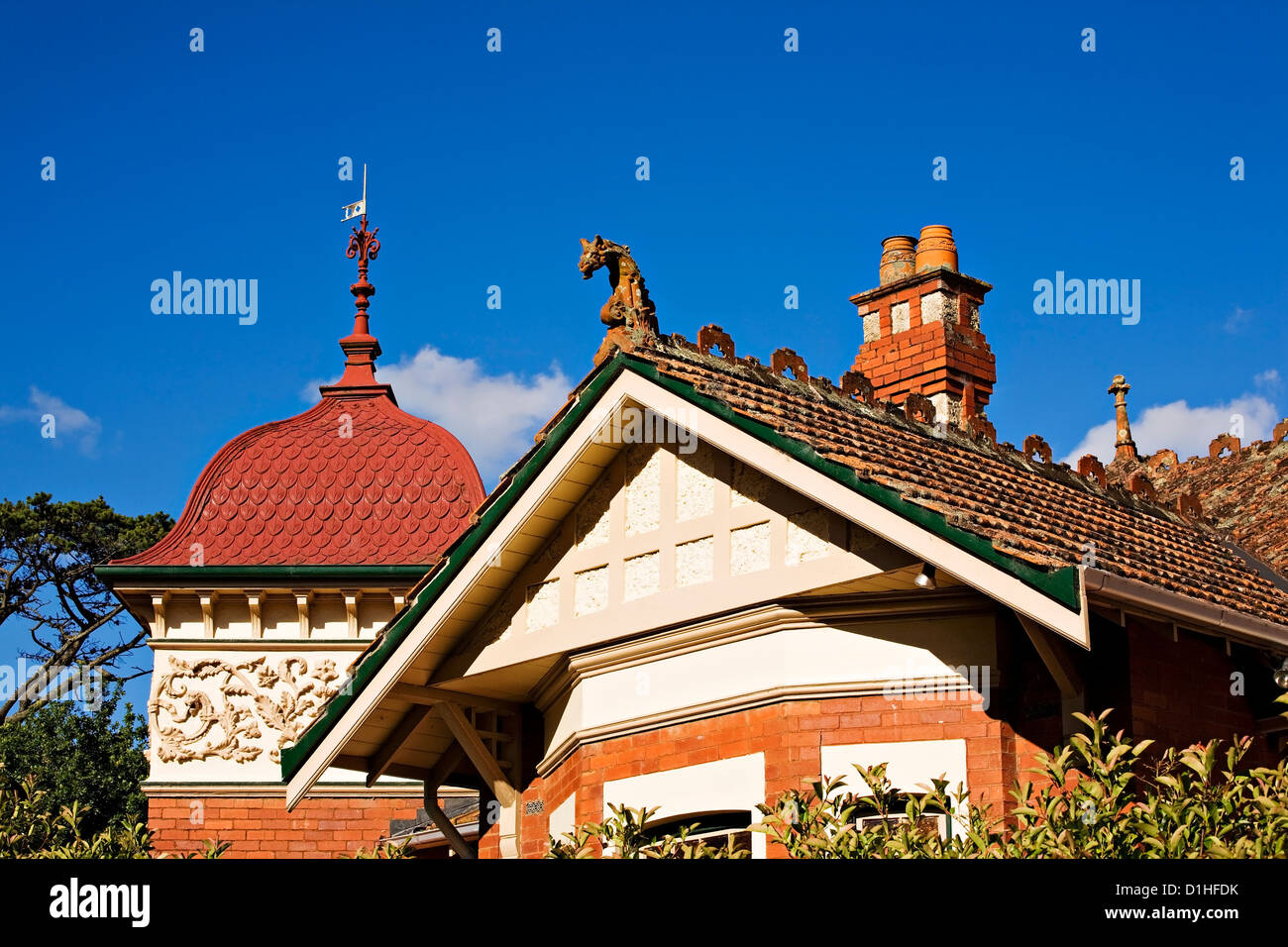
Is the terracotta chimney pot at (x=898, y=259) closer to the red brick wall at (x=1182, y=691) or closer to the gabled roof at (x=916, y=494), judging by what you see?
the gabled roof at (x=916, y=494)

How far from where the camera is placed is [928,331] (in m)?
16.9

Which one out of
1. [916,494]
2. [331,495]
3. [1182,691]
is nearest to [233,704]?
[331,495]

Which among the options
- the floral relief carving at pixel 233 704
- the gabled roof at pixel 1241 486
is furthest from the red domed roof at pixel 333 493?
the gabled roof at pixel 1241 486

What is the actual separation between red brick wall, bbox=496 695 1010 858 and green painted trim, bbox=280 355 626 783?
1.78 metres

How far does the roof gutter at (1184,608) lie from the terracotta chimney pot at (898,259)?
7317mm

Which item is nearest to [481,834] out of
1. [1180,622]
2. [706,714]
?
[706,714]

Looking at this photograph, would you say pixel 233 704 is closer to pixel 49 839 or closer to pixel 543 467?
pixel 49 839

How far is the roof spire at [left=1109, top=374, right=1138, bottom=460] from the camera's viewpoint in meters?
21.4

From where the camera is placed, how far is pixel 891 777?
10711mm

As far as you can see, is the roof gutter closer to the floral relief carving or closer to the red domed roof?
the red domed roof

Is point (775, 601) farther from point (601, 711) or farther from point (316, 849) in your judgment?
point (316, 849)

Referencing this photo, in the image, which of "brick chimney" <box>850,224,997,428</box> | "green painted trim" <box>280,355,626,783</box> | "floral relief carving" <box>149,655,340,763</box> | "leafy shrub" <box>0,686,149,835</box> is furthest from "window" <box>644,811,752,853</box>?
"leafy shrub" <box>0,686,149,835</box>

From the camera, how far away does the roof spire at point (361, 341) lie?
2247 centimetres
